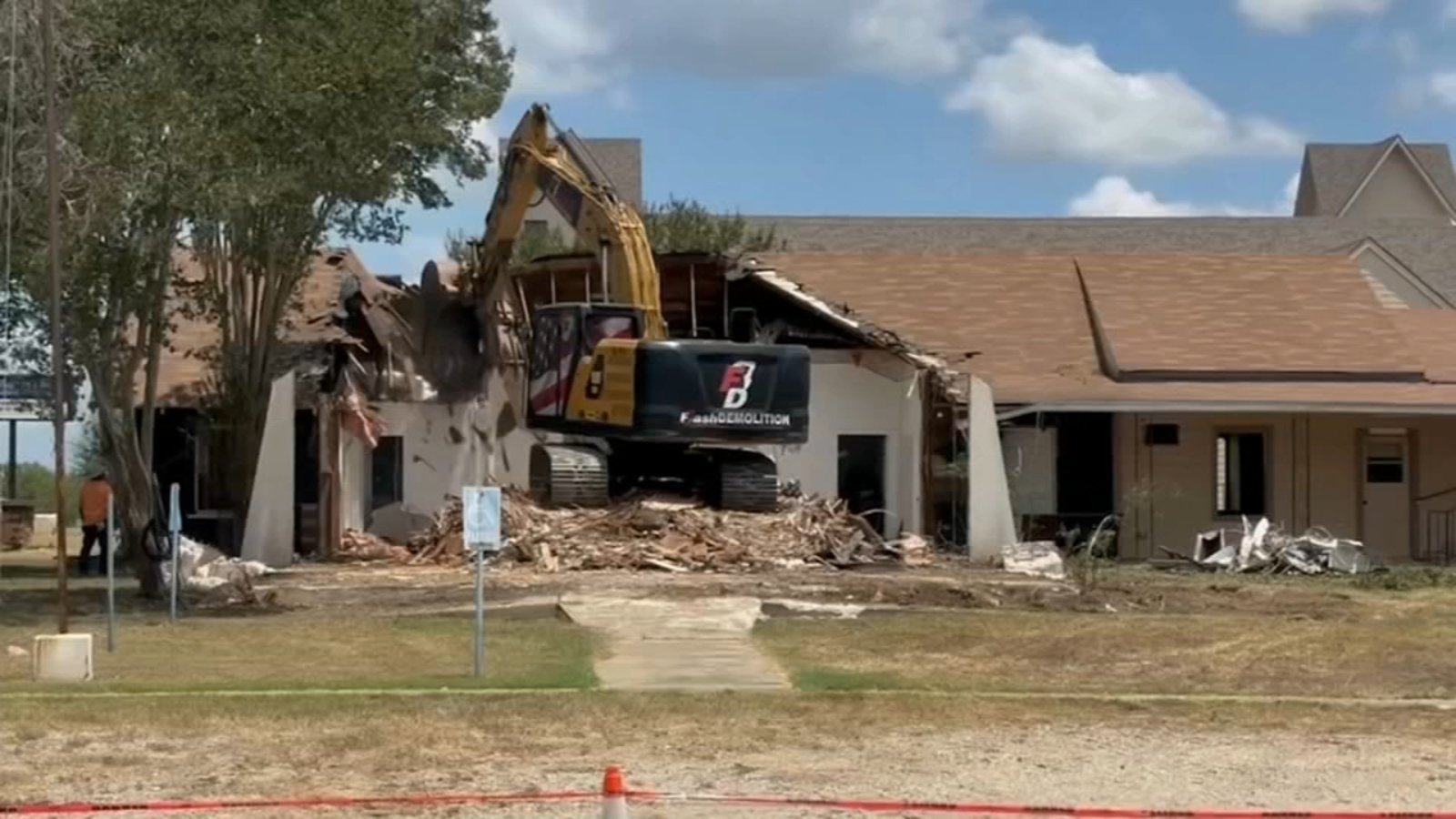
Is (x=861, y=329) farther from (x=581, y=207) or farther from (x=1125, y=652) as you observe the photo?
(x=1125, y=652)

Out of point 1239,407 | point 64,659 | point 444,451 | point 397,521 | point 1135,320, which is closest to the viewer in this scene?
point 64,659

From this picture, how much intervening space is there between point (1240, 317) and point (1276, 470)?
10.8 feet

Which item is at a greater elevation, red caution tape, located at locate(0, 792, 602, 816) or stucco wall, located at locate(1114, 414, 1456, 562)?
stucco wall, located at locate(1114, 414, 1456, 562)

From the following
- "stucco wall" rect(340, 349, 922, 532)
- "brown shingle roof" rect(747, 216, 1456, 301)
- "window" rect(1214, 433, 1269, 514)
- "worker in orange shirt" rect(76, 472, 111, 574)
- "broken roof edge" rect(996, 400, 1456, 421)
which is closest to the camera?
"broken roof edge" rect(996, 400, 1456, 421)

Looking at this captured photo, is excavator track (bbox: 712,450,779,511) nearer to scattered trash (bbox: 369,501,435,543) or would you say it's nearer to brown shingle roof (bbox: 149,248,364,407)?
scattered trash (bbox: 369,501,435,543)

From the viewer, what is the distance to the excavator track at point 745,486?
27.5 m

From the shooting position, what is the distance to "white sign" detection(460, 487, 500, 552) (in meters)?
15.7

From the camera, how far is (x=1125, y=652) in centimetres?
1834

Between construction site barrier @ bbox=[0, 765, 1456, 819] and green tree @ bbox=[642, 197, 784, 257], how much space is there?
3977 centimetres

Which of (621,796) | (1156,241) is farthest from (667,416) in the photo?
(1156,241)

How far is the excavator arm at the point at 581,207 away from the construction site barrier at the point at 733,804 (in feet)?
54.7

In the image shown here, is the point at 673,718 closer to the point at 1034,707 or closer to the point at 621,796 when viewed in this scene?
the point at 1034,707

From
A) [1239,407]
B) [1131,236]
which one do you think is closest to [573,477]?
[1239,407]

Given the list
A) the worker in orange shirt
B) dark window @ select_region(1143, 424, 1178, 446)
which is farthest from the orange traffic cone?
dark window @ select_region(1143, 424, 1178, 446)
